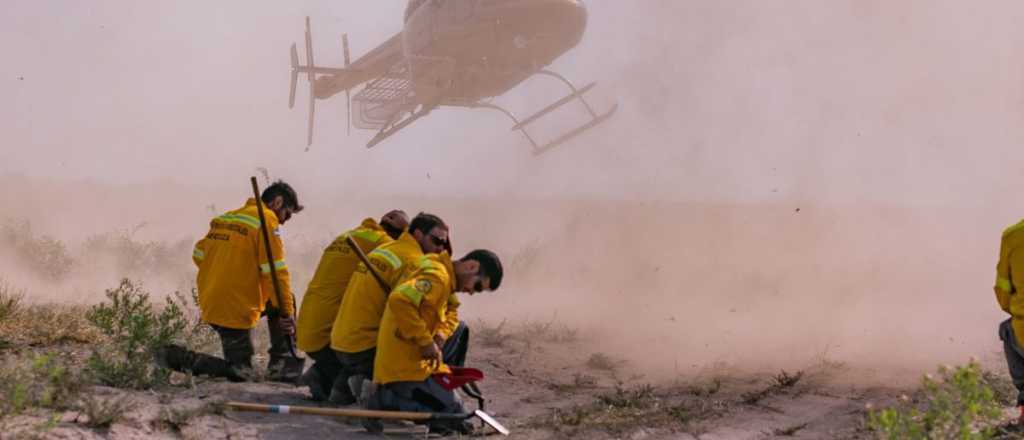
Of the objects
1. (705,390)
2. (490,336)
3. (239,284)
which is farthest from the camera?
(490,336)

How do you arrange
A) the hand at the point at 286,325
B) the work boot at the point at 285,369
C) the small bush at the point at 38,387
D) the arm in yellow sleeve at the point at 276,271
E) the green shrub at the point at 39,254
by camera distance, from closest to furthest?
the small bush at the point at 38,387 → the arm in yellow sleeve at the point at 276,271 → the hand at the point at 286,325 → the work boot at the point at 285,369 → the green shrub at the point at 39,254

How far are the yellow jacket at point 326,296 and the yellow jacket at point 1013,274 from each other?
12.1 ft

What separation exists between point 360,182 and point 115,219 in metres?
23.0

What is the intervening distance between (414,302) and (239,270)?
2.04 meters

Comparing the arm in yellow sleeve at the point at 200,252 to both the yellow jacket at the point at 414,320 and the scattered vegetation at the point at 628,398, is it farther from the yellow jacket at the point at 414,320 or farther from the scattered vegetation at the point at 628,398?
the scattered vegetation at the point at 628,398

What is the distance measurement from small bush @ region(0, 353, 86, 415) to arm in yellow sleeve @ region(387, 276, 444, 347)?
5.37 ft

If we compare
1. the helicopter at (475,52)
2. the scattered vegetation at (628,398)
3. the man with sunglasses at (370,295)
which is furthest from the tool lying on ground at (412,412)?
the helicopter at (475,52)

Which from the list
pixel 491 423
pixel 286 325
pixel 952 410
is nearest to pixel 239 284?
pixel 286 325

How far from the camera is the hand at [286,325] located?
269 inches

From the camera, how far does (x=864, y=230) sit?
14.3 m

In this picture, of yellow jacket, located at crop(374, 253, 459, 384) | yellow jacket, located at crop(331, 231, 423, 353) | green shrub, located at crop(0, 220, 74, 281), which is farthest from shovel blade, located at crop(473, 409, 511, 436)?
green shrub, located at crop(0, 220, 74, 281)

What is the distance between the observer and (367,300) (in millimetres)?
5926

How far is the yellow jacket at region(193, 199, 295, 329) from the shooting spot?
6648mm

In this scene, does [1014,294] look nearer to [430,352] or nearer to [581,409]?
[581,409]
